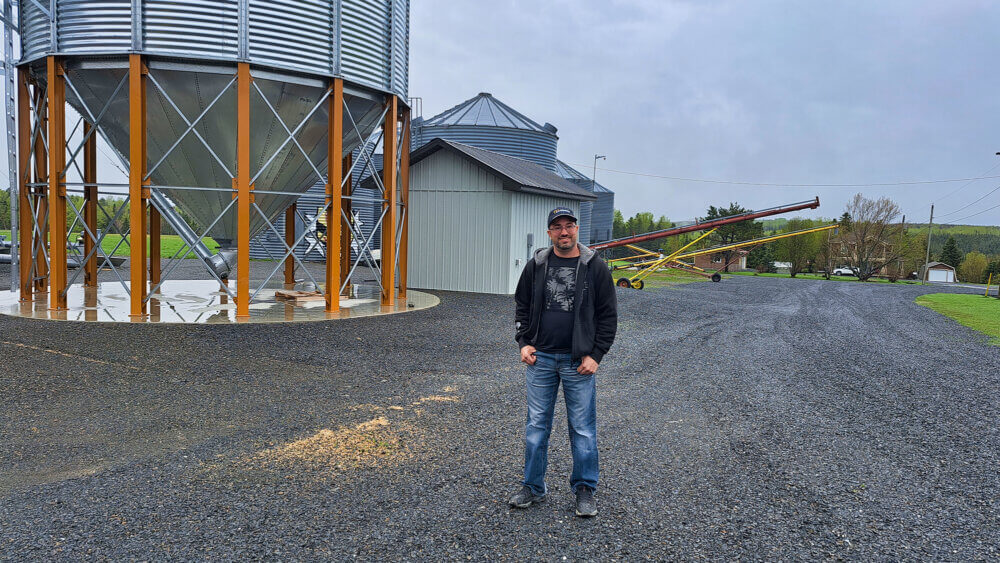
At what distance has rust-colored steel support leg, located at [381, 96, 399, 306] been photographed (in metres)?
14.3

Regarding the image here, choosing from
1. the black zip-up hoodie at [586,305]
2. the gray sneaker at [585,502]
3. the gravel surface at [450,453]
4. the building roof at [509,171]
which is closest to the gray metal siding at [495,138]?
the building roof at [509,171]

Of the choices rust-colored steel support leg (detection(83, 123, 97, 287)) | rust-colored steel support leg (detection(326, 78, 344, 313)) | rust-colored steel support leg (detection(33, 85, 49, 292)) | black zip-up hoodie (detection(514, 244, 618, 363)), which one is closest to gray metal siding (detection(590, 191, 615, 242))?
rust-colored steel support leg (detection(326, 78, 344, 313))

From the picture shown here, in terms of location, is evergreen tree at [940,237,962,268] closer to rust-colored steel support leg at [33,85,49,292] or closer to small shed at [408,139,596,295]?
small shed at [408,139,596,295]

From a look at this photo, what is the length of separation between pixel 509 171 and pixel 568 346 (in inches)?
631

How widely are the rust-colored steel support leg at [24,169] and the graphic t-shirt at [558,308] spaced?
13439mm

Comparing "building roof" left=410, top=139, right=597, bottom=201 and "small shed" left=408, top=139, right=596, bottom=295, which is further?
"small shed" left=408, top=139, right=596, bottom=295

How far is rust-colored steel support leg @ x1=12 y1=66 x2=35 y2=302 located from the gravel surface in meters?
4.18

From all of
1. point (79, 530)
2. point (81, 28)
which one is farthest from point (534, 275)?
point (81, 28)

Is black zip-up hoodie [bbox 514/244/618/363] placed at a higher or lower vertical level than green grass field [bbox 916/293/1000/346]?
higher

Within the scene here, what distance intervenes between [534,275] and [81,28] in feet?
37.9

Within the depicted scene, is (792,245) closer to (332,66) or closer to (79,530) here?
(332,66)

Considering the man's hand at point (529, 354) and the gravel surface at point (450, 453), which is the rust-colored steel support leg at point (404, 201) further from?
the man's hand at point (529, 354)

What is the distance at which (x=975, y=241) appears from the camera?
104875 mm

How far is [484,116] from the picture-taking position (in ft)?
100
